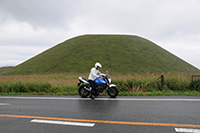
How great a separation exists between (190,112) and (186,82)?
6364 millimetres

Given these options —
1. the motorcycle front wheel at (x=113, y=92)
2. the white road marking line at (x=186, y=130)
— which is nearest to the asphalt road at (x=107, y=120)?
the white road marking line at (x=186, y=130)

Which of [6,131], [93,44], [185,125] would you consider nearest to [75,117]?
[6,131]

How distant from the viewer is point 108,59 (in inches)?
2094

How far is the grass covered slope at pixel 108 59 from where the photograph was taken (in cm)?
4784

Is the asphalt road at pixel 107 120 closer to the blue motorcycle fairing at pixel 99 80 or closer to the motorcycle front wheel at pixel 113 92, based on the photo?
the motorcycle front wheel at pixel 113 92

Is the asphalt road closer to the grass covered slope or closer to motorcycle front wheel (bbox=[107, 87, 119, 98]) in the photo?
motorcycle front wheel (bbox=[107, 87, 119, 98])

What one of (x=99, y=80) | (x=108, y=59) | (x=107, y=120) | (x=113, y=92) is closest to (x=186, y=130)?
(x=107, y=120)

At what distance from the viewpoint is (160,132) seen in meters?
3.80

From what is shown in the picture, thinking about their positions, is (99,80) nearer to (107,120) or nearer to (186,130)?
(107,120)

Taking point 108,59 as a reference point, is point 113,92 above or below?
below

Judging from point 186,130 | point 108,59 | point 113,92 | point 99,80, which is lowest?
point 186,130

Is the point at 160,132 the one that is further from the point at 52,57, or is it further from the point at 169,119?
the point at 52,57

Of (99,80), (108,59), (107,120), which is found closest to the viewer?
(107,120)

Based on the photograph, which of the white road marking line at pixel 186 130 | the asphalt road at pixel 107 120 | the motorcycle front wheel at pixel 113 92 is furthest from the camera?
the motorcycle front wheel at pixel 113 92
